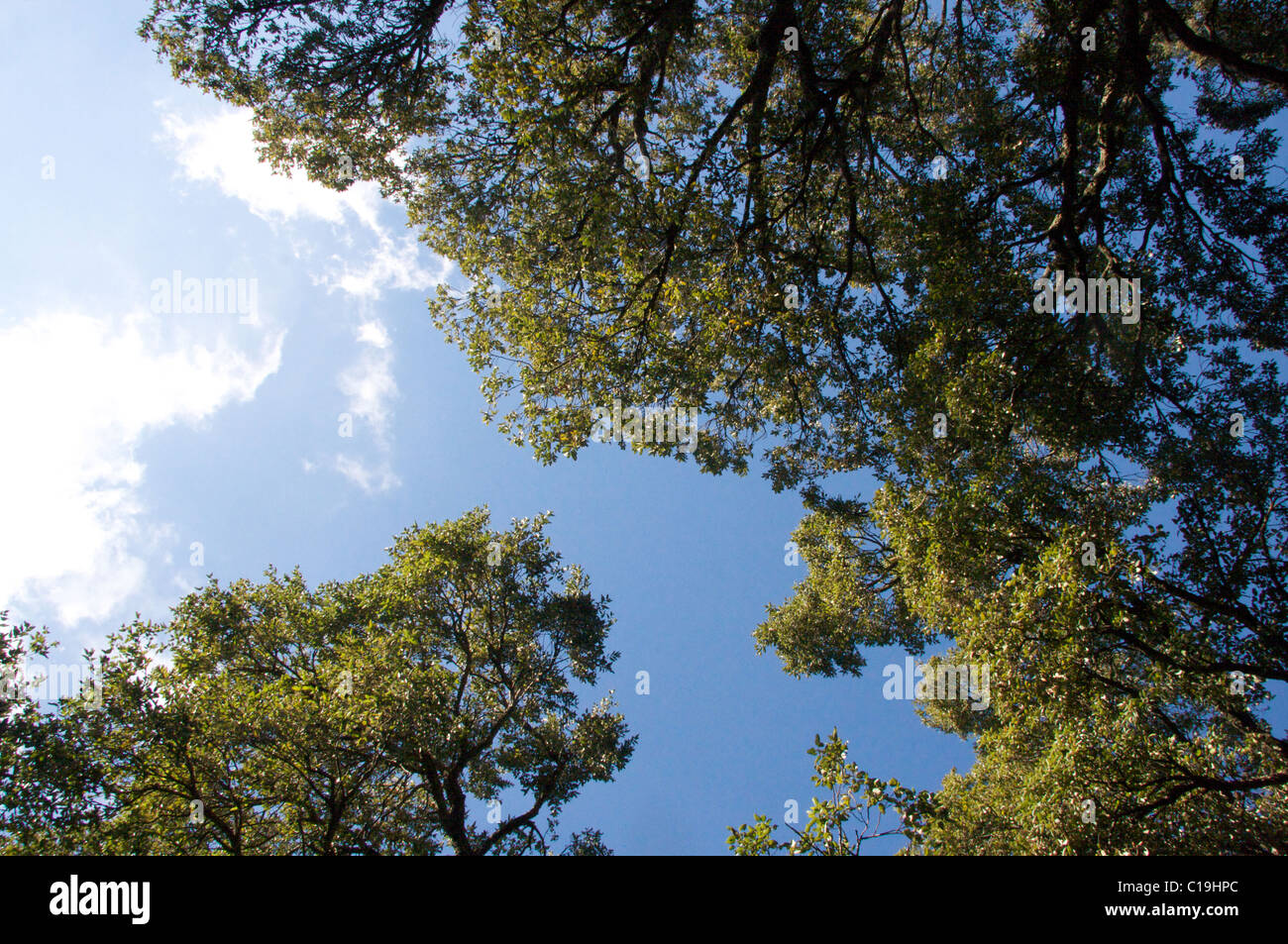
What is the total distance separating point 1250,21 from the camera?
513 inches

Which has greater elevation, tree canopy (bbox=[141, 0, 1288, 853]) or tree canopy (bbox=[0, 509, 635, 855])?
tree canopy (bbox=[141, 0, 1288, 853])

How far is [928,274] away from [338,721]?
51.0 ft

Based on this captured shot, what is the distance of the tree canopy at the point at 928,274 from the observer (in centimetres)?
913

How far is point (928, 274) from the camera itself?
12.4 meters

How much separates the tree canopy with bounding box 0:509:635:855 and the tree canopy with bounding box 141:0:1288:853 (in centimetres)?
531

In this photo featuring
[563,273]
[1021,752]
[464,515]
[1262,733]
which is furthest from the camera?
[464,515]

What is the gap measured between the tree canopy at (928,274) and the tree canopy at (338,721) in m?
5.31

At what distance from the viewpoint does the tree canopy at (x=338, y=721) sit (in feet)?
32.7

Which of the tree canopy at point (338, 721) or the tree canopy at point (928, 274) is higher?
the tree canopy at point (928, 274)

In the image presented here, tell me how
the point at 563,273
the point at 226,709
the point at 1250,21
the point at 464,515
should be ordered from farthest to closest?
the point at 464,515
the point at 563,273
the point at 1250,21
the point at 226,709

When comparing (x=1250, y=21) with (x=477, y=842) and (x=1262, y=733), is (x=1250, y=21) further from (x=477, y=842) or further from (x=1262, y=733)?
(x=477, y=842)

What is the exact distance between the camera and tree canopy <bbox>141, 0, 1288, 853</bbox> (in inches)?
360

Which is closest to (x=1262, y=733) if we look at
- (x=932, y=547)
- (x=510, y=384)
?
(x=932, y=547)

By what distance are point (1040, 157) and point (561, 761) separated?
19.7 meters
